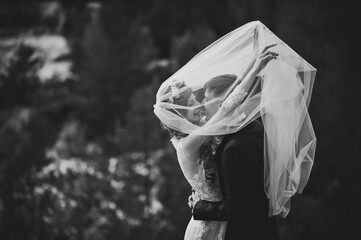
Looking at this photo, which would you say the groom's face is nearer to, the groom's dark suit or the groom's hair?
the groom's hair

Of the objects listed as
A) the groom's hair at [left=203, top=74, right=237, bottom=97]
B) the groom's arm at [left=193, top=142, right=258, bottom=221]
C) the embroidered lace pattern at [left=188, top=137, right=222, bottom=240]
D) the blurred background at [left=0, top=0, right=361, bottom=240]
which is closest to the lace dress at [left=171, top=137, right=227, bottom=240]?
the embroidered lace pattern at [left=188, top=137, right=222, bottom=240]

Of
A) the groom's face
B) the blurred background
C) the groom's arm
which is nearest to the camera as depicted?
the groom's arm

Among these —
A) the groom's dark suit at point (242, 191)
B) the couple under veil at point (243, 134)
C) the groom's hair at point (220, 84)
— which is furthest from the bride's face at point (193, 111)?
the groom's dark suit at point (242, 191)

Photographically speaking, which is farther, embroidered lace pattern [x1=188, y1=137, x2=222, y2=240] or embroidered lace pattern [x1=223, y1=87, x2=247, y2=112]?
embroidered lace pattern [x1=188, y1=137, x2=222, y2=240]

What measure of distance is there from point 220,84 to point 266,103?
0.93ft

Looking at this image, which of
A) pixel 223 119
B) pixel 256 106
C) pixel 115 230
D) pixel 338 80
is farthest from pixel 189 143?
pixel 338 80

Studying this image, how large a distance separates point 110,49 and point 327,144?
6.52 metres

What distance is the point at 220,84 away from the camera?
9.66 ft

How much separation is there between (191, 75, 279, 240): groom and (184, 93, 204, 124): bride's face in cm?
8

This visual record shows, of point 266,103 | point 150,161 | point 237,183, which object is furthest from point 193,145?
point 150,161

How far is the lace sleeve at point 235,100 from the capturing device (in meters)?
2.77

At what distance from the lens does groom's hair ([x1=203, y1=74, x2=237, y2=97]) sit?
294cm

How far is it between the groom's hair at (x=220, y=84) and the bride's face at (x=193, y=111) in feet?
0.38

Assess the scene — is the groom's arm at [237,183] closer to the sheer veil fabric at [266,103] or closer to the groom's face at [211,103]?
the sheer veil fabric at [266,103]
